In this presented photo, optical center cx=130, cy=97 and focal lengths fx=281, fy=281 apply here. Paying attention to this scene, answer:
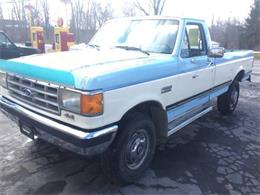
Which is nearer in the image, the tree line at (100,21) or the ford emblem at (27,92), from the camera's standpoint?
the ford emblem at (27,92)

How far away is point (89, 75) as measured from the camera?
271cm

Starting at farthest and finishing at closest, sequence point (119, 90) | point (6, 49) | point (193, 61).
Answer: point (6, 49)
point (193, 61)
point (119, 90)

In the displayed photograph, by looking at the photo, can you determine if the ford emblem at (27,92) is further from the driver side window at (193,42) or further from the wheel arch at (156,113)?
the driver side window at (193,42)

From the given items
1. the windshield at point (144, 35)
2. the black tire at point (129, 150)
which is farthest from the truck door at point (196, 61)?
the black tire at point (129, 150)

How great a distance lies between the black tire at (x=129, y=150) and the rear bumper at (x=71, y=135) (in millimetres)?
244

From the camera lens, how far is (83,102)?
106 inches

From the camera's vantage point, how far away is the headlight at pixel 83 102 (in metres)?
2.67

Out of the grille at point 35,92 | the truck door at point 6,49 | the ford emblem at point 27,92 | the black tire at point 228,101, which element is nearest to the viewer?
the grille at point 35,92

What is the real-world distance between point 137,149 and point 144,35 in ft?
5.90

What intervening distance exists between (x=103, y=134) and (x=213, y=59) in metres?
3.01

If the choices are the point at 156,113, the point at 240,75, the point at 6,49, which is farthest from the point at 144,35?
the point at 6,49

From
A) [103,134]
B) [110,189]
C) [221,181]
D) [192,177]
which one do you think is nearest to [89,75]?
[103,134]

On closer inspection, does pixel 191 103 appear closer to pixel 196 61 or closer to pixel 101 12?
pixel 196 61

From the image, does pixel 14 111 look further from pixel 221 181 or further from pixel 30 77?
pixel 221 181
